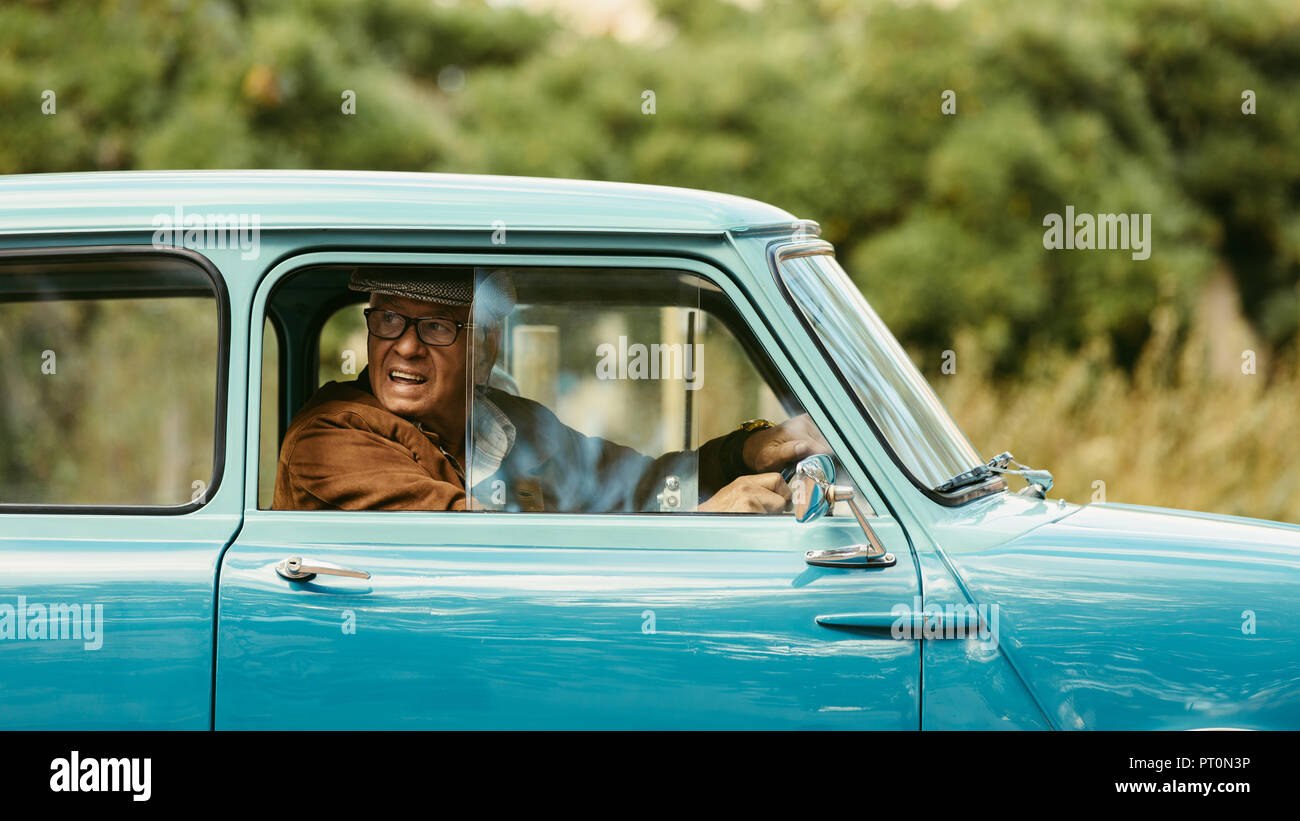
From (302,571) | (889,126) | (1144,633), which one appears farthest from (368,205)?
(889,126)

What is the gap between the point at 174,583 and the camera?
244cm

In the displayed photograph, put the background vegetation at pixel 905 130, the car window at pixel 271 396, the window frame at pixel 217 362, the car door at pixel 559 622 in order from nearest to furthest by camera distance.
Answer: the car door at pixel 559 622 < the window frame at pixel 217 362 < the car window at pixel 271 396 < the background vegetation at pixel 905 130

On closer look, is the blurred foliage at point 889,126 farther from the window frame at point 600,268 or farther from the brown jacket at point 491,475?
the window frame at point 600,268

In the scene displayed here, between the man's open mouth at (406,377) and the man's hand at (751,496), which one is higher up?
the man's open mouth at (406,377)

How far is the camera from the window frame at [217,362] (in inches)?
100

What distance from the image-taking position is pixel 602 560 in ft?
8.20

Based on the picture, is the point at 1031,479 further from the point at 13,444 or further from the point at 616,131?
the point at 616,131

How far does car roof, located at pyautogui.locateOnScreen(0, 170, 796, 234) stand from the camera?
8.52 ft

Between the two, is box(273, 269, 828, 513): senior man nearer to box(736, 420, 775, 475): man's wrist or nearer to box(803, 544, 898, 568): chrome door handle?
box(736, 420, 775, 475): man's wrist

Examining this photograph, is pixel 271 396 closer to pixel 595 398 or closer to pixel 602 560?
pixel 595 398

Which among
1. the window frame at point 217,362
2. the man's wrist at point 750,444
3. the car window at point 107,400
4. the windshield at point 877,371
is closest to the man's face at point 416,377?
the window frame at point 217,362

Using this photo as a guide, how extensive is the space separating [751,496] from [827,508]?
0.26 metres
